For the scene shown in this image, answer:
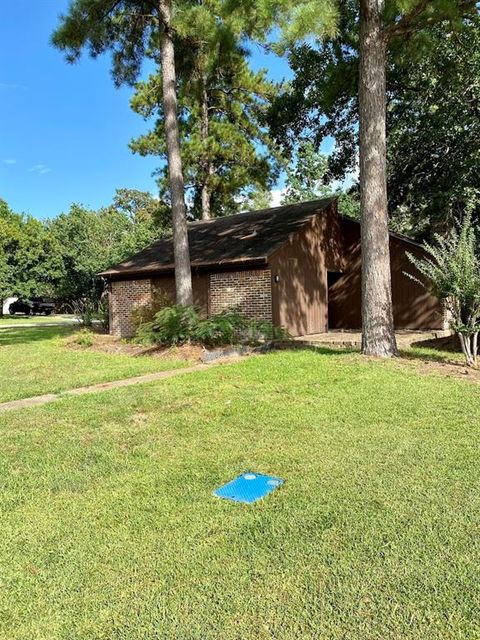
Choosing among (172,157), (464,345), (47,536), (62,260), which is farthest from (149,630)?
(62,260)

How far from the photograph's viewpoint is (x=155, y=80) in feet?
70.1

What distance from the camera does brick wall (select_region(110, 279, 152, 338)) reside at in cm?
1656

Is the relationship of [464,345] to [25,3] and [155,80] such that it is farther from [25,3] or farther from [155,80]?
[155,80]

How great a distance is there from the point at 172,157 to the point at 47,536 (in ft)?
35.9

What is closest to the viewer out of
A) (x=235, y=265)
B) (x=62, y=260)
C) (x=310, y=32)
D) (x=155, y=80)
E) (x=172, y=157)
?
(x=310, y=32)

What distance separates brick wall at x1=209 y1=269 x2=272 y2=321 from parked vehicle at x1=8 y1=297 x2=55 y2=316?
27.7 m

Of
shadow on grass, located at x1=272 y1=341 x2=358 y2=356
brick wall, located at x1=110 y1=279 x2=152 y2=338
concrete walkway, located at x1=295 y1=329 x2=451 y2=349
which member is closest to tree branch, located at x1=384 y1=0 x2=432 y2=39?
shadow on grass, located at x1=272 y1=341 x2=358 y2=356

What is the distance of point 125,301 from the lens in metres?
17.0

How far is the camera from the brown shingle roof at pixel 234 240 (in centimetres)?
1405

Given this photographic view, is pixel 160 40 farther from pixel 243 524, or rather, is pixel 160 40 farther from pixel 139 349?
pixel 243 524

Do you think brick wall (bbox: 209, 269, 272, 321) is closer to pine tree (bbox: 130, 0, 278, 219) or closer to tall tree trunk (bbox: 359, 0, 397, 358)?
tall tree trunk (bbox: 359, 0, 397, 358)

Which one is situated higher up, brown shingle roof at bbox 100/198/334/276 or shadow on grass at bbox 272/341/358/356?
brown shingle roof at bbox 100/198/334/276

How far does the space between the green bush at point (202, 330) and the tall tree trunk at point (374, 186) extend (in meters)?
3.68

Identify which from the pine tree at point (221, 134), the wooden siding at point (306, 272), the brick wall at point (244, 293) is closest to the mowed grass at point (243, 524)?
the brick wall at point (244, 293)
